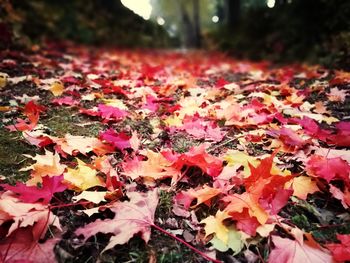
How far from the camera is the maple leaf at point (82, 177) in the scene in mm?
1592

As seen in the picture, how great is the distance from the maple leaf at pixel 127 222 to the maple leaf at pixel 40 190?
24 cm

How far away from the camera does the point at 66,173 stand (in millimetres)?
1667

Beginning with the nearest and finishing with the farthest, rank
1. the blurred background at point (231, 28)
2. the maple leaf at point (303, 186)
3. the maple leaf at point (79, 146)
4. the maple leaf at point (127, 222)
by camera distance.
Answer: the maple leaf at point (127, 222), the maple leaf at point (303, 186), the maple leaf at point (79, 146), the blurred background at point (231, 28)

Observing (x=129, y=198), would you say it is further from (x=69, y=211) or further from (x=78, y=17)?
(x=78, y=17)

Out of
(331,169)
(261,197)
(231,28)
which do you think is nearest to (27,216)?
(261,197)

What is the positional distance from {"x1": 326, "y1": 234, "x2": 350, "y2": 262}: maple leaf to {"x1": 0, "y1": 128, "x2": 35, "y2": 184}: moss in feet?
4.86

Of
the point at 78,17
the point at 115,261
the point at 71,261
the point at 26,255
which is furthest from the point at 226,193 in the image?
the point at 78,17

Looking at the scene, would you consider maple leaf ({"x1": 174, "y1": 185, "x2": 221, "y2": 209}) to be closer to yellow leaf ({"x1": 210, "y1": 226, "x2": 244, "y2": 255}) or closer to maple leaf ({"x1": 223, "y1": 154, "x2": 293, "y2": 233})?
maple leaf ({"x1": 223, "y1": 154, "x2": 293, "y2": 233})

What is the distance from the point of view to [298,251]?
127 centimetres

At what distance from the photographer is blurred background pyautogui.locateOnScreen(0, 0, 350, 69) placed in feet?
18.1

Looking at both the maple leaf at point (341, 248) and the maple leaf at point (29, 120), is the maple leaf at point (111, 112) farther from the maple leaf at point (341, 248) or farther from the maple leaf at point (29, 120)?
the maple leaf at point (341, 248)

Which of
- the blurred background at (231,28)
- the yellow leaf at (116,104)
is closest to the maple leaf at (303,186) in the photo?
the yellow leaf at (116,104)

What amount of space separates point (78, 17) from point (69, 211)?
8.74 meters

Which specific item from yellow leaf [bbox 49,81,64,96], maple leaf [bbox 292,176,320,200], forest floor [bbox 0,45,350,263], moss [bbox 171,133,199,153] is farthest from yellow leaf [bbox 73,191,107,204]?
yellow leaf [bbox 49,81,64,96]
